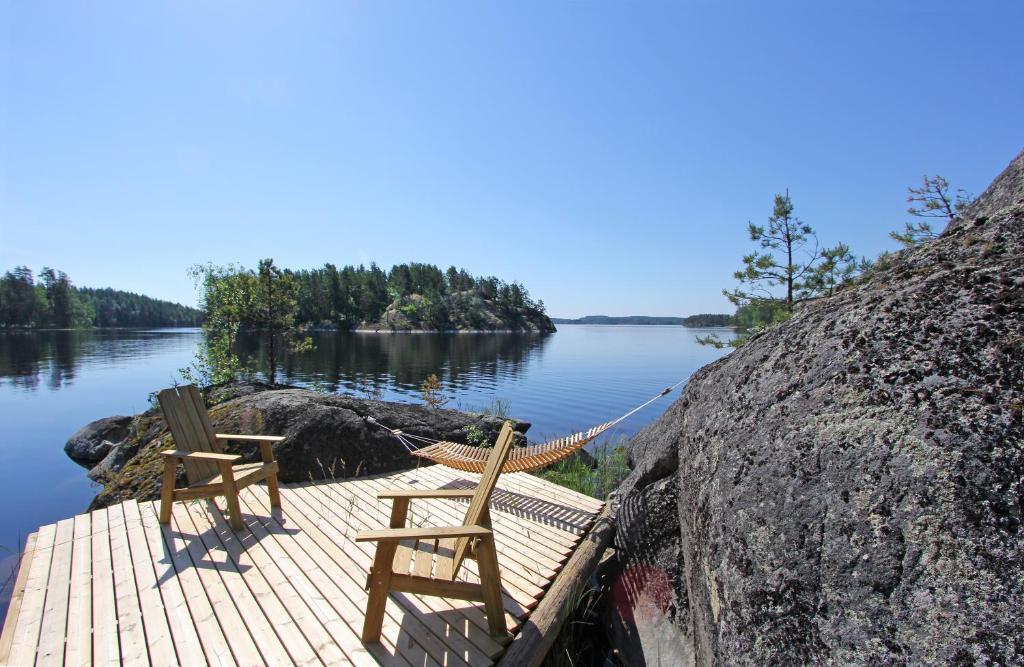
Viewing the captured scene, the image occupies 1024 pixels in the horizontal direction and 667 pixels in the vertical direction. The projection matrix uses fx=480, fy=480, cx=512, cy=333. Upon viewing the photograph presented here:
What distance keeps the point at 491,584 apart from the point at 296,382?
2080 centimetres

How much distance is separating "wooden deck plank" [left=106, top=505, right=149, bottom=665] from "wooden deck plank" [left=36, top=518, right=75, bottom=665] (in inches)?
9.2

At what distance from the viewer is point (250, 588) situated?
118 inches

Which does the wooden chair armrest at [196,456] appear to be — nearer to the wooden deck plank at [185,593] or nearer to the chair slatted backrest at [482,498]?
the wooden deck plank at [185,593]

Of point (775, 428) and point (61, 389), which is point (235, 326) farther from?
point (61, 389)

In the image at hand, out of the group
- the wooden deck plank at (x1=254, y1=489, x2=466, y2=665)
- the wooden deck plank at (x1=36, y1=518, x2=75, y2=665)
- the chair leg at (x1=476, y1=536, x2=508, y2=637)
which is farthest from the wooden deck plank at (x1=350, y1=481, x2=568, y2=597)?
Answer: the wooden deck plank at (x1=36, y1=518, x2=75, y2=665)

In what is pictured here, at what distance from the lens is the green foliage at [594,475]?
20.0 feet

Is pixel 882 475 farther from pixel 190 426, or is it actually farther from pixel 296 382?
pixel 296 382

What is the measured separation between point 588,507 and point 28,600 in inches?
159

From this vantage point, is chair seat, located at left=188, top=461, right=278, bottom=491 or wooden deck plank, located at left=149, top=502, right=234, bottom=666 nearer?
wooden deck plank, located at left=149, top=502, right=234, bottom=666

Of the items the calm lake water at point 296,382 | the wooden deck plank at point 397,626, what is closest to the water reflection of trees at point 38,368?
the calm lake water at point 296,382

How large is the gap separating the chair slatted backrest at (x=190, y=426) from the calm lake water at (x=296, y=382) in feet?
11.2

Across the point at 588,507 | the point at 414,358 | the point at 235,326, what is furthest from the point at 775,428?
A: the point at 414,358

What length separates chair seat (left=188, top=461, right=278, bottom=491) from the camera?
3867 mm

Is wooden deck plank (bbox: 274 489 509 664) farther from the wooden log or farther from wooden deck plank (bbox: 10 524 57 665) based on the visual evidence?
wooden deck plank (bbox: 10 524 57 665)
